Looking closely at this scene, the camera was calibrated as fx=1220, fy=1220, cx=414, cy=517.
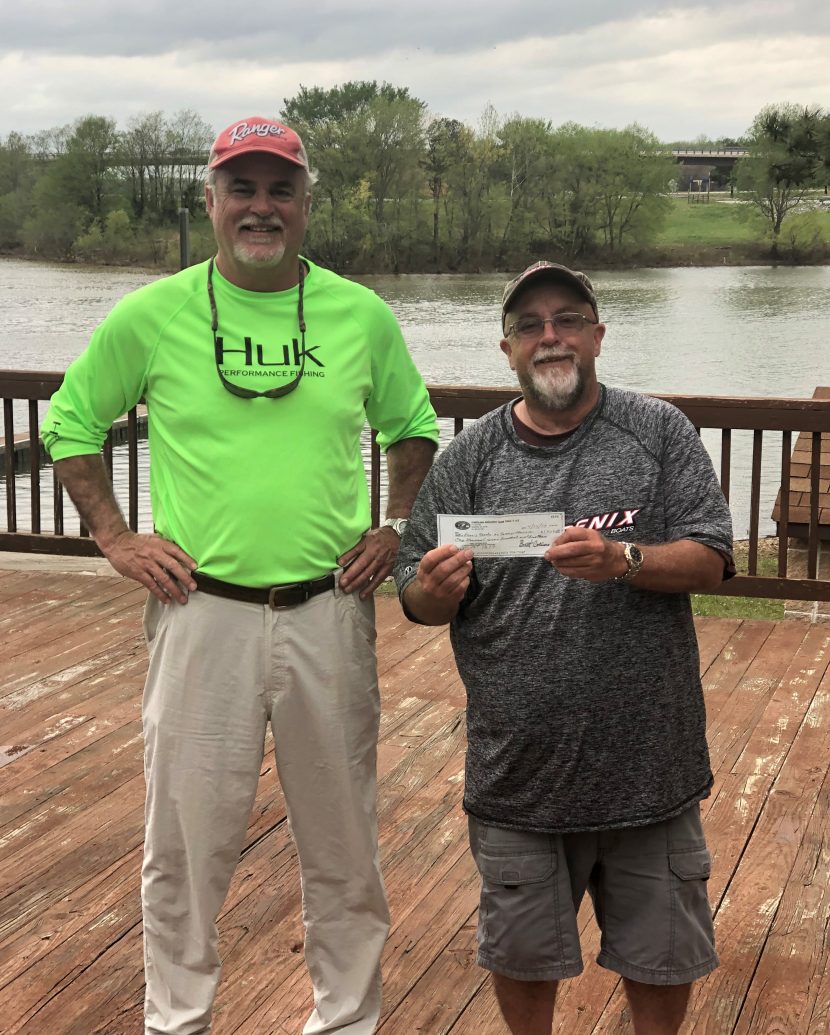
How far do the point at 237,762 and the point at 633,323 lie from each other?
41.4 metres

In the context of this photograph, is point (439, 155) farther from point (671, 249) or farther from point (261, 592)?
point (261, 592)

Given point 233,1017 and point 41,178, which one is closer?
point 233,1017

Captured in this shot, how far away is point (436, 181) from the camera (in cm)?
5512

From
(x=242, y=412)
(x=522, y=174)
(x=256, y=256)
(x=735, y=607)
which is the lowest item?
(x=735, y=607)

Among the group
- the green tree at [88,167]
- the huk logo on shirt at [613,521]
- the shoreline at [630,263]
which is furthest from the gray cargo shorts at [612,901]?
the green tree at [88,167]

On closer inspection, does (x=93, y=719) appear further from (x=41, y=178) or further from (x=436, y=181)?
(x=41, y=178)

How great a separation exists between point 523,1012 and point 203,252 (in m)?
52.1

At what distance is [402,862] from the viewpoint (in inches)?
111

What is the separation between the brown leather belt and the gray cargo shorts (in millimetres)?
474

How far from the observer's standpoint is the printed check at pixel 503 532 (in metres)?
1.63

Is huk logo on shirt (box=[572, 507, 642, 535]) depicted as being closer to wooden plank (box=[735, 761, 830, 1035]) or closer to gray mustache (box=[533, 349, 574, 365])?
gray mustache (box=[533, 349, 574, 365])

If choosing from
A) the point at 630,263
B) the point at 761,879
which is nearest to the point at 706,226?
the point at 630,263

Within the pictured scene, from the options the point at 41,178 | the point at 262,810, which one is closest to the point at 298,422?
the point at 262,810

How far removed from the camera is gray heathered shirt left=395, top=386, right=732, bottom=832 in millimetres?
1741
